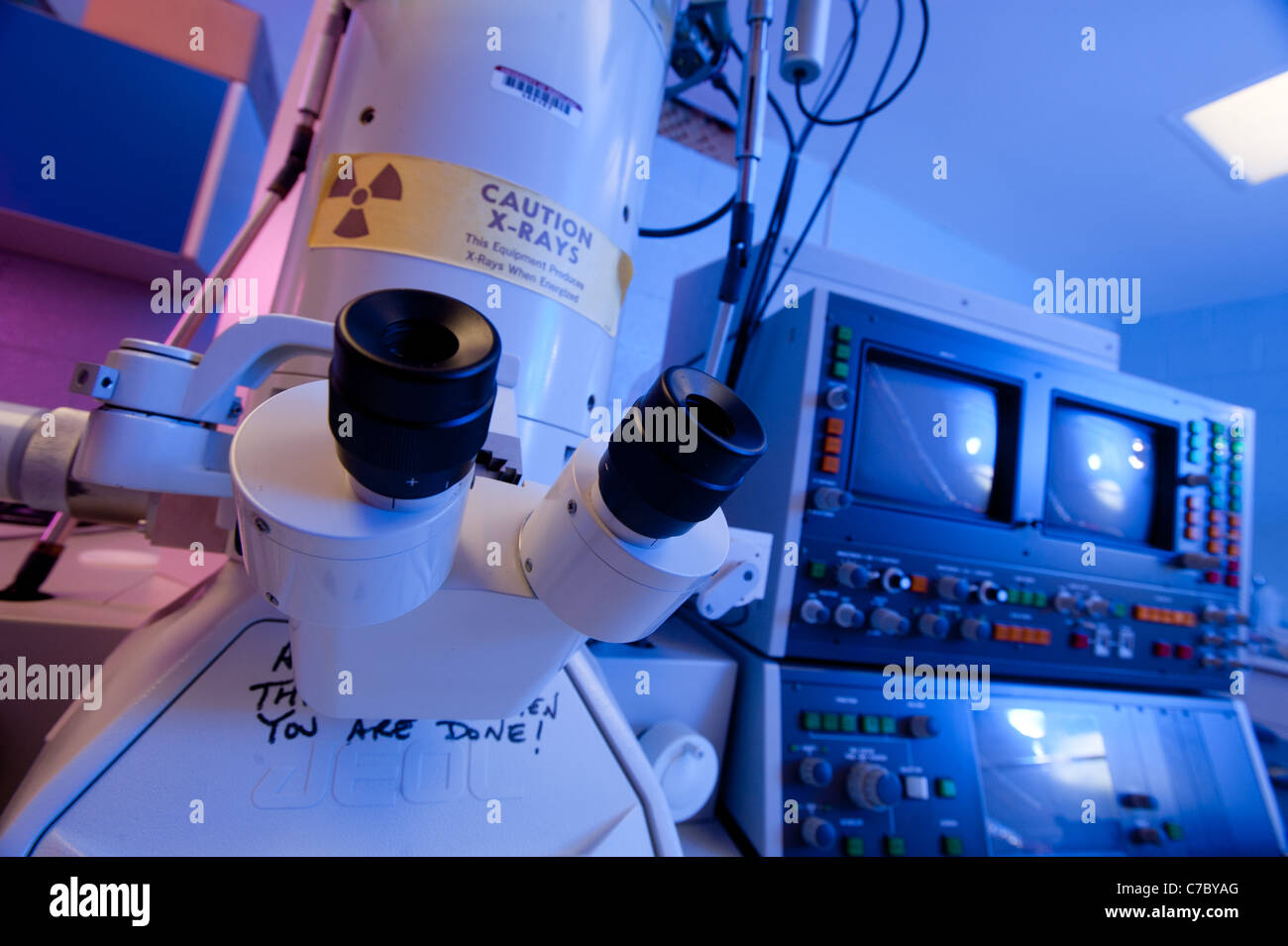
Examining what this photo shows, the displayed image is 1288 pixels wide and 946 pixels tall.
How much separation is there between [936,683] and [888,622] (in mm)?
→ 124

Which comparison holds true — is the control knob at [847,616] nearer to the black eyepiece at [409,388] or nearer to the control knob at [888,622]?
the control knob at [888,622]

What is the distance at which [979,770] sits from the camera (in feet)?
2.38

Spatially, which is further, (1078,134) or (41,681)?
(1078,134)

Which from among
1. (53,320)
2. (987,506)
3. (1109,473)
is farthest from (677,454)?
(53,320)

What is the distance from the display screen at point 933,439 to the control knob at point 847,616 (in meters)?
0.16

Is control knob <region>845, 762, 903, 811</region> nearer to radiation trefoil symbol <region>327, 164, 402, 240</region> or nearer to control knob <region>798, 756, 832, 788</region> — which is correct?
control knob <region>798, 756, 832, 788</region>

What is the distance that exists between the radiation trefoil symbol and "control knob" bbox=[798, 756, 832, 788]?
0.69m

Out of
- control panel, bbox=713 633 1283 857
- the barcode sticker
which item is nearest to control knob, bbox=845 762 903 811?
control panel, bbox=713 633 1283 857

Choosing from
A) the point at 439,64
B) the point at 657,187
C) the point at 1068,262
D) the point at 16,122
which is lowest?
the point at 439,64

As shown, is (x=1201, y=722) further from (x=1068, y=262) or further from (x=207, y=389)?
(x=1068, y=262)

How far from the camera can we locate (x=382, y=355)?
0.58 feet
